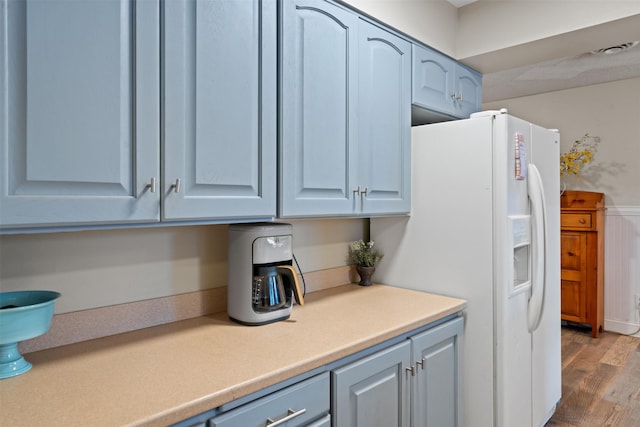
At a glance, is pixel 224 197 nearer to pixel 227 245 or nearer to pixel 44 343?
pixel 227 245

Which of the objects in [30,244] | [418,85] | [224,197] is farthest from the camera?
[418,85]

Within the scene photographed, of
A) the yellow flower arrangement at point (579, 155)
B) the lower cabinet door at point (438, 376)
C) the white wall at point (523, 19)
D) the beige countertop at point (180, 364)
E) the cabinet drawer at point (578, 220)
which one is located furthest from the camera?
the yellow flower arrangement at point (579, 155)

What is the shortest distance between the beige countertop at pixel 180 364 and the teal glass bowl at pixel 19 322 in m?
0.04

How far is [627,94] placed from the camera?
392 cm

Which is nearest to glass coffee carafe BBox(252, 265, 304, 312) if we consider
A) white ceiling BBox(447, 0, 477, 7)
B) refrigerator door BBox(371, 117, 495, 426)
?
refrigerator door BBox(371, 117, 495, 426)

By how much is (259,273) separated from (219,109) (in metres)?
0.61

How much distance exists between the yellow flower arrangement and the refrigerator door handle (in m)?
2.63

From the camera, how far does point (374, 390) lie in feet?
4.60

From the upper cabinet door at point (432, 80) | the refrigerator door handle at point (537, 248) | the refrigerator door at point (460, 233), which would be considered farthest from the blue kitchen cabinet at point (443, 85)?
the refrigerator door handle at point (537, 248)

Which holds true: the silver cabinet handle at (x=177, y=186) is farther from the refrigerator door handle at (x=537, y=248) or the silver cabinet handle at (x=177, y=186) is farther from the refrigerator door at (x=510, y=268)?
the refrigerator door handle at (x=537, y=248)

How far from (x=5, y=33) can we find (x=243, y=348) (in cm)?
102

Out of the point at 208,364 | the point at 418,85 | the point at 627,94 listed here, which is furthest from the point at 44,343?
the point at 627,94

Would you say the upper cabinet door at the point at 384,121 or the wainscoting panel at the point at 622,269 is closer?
the upper cabinet door at the point at 384,121

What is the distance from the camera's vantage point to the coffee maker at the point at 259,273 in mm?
1472
